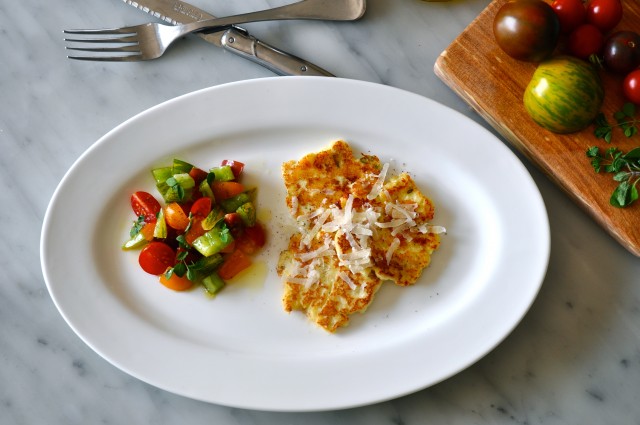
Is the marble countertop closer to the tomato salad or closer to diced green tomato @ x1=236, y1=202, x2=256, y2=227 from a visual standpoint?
the tomato salad

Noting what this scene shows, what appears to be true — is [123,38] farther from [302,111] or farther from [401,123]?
[401,123]

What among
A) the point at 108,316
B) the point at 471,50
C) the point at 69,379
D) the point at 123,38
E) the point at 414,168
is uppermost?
the point at 123,38

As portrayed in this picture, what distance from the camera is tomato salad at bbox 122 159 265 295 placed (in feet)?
6.83

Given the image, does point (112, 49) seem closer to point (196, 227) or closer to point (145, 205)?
point (145, 205)

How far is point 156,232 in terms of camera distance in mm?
2107

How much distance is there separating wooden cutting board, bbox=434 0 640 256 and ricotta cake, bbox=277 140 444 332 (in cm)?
38

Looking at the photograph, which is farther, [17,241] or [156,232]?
[17,241]

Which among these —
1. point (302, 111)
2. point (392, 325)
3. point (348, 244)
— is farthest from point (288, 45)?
point (392, 325)

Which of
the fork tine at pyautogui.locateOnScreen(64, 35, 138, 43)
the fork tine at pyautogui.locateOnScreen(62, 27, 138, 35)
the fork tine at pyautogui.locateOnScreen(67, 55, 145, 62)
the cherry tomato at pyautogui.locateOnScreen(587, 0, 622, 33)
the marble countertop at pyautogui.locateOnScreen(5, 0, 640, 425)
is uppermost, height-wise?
the fork tine at pyautogui.locateOnScreen(62, 27, 138, 35)

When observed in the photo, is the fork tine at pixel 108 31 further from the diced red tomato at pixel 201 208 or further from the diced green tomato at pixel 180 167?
the diced red tomato at pixel 201 208

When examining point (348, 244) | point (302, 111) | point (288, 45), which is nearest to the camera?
point (348, 244)

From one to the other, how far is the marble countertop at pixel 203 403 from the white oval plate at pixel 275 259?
16 cm

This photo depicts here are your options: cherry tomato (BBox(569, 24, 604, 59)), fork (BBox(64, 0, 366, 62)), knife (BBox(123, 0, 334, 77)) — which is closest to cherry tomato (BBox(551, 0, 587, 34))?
cherry tomato (BBox(569, 24, 604, 59))

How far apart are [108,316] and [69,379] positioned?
0.30 meters
